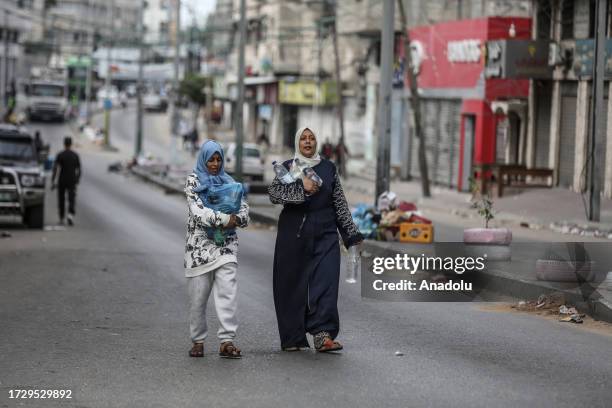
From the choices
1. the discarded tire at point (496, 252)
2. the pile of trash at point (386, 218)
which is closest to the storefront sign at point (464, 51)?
the pile of trash at point (386, 218)

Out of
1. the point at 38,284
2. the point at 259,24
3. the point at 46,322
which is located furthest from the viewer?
the point at 259,24

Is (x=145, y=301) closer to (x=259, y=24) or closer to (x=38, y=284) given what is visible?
(x=38, y=284)

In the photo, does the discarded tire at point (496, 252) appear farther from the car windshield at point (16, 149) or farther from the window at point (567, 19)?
the window at point (567, 19)

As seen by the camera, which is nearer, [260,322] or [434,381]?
[434,381]

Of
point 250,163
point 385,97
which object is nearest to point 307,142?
point 385,97

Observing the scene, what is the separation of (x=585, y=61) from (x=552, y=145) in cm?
403

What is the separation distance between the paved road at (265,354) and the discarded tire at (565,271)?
1087 mm

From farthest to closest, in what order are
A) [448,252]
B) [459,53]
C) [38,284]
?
[459,53], [38,284], [448,252]

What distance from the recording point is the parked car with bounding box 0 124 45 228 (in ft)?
89.1

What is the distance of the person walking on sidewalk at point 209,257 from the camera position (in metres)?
10.9

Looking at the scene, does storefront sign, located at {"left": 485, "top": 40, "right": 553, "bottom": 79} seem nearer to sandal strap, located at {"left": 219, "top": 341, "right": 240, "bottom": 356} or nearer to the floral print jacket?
the floral print jacket

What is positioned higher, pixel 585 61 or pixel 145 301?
pixel 585 61

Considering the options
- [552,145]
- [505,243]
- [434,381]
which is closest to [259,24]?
[552,145]

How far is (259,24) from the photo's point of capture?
88.4 metres
